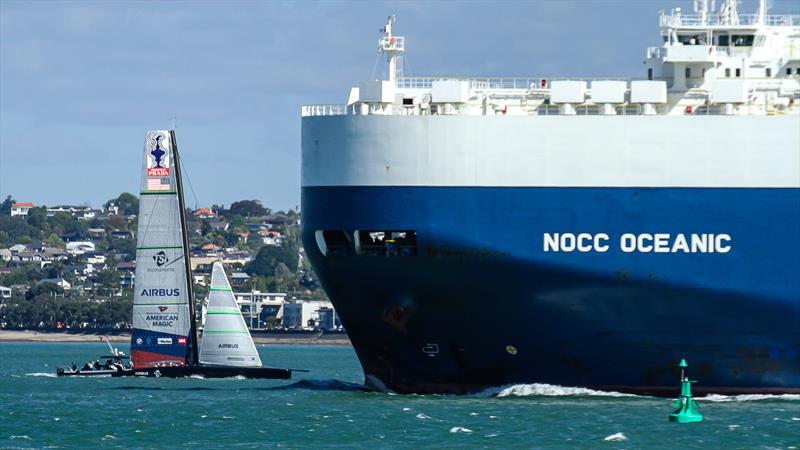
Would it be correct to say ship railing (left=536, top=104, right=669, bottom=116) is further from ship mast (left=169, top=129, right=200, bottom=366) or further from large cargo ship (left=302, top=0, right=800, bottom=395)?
ship mast (left=169, top=129, right=200, bottom=366)

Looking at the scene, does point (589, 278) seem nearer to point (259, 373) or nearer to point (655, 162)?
point (655, 162)

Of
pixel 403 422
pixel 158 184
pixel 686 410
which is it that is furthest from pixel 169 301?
pixel 686 410

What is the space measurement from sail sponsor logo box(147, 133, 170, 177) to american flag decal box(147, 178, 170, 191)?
7.2 inches

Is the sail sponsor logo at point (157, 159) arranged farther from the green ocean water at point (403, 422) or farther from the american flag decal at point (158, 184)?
the green ocean water at point (403, 422)

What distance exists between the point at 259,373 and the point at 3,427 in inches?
905

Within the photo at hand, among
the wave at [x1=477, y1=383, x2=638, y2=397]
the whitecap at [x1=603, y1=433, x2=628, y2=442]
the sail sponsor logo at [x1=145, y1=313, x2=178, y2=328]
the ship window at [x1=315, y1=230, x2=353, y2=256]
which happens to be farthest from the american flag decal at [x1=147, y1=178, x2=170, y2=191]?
the whitecap at [x1=603, y1=433, x2=628, y2=442]

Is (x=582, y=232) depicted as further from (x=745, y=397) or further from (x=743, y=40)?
(x=743, y=40)

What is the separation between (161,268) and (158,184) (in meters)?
3.14

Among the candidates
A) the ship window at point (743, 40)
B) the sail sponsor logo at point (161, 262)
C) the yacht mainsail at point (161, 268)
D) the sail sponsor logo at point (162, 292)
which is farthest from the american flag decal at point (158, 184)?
the ship window at point (743, 40)

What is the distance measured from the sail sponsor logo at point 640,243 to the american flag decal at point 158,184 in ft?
89.3

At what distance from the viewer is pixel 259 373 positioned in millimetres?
70875

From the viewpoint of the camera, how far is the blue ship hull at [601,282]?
4756cm

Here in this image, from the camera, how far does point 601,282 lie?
1871 inches

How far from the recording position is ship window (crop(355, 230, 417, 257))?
48344 mm
